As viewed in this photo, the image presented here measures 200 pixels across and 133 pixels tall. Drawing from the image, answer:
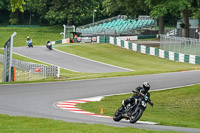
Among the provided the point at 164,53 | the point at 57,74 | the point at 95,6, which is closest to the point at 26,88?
the point at 57,74

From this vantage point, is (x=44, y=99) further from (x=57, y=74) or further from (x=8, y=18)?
(x=8, y=18)

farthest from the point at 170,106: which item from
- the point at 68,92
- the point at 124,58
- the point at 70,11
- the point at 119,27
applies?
the point at 70,11

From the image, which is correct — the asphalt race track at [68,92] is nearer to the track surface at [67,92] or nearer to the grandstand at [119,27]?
the track surface at [67,92]

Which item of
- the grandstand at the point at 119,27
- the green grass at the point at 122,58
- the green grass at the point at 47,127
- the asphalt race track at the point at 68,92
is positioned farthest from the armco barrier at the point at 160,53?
the green grass at the point at 47,127

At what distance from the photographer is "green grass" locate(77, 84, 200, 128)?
19500mm

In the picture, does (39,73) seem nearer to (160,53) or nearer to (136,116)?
(136,116)

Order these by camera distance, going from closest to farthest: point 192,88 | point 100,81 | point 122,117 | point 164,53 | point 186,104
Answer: point 122,117 < point 186,104 < point 192,88 < point 100,81 < point 164,53

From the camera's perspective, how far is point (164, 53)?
163 ft

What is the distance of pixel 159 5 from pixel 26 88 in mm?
26758

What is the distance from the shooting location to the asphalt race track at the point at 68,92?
17328mm

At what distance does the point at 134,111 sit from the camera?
1619cm

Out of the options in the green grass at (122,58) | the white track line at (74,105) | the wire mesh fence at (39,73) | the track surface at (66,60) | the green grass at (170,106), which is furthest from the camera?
the green grass at (122,58)

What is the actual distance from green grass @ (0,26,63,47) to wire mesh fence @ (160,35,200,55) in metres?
31.3

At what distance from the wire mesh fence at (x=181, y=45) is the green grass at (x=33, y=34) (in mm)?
31349
